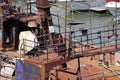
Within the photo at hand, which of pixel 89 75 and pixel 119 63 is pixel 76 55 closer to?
pixel 89 75

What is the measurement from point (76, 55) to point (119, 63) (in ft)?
15.2

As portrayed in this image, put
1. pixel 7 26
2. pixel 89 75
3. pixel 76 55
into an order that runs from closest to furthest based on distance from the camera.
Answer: pixel 76 55
pixel 89 75
pixel 7 26

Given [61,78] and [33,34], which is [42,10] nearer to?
[33,34]

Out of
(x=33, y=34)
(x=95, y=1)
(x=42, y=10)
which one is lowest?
(x=95, y=1)

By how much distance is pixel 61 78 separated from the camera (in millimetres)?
18234

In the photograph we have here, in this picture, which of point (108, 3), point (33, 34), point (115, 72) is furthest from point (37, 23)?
point (108, 3)

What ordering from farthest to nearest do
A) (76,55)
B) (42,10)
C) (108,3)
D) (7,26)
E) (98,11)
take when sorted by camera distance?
(108,3) → (98,11) → (7,26) → (42,10) → (76,55)

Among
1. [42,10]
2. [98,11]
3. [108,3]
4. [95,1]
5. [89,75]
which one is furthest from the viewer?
[95,1]

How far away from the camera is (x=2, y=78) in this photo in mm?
20047

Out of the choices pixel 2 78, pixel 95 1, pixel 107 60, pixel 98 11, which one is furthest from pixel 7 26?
pixel 95 1

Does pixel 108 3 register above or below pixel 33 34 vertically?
below

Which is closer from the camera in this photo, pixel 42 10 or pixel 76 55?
pixel 76 55

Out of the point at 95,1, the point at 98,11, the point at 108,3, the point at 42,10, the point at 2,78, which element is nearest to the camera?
the point at 2,78

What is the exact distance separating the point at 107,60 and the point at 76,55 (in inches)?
191
